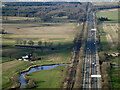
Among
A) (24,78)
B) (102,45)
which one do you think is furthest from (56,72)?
(102,45)

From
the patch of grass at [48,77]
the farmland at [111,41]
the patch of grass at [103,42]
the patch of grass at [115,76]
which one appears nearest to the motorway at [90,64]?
the patch of grass at [103,42]

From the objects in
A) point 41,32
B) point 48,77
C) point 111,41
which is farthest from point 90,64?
point 41,32

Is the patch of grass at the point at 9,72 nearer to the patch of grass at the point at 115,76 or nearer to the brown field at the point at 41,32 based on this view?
the patch of grass at the point at 115,76

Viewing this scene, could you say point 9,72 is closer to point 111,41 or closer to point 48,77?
point 48,77

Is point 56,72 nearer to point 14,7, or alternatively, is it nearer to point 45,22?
point 45,22

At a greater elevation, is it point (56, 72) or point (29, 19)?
point (29, 19)
